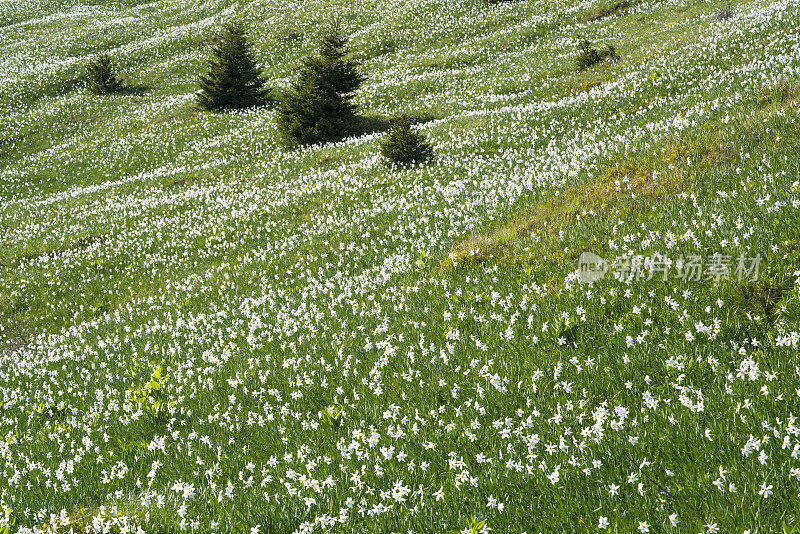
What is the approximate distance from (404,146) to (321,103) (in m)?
7.63

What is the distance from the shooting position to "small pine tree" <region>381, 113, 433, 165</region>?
A: 50.9ft

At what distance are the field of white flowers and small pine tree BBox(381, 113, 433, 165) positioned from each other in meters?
0.53

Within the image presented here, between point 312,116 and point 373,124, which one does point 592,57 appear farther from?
point 312,116

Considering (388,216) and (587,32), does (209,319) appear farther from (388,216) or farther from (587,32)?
(587,32)

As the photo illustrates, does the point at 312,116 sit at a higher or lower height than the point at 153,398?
higher

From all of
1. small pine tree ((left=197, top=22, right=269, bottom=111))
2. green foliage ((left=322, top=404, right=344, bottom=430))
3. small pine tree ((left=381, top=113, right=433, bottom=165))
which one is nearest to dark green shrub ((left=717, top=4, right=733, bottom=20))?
small pine tree ((left=381, top=113, right=433, bottom=165))

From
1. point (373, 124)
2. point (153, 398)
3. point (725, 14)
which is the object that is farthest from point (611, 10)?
point (153, 398)

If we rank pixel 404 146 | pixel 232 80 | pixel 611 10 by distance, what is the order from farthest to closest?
pixel 611 10 < pixel 232 80 < pixel 404 146

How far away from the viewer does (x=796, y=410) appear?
3.04 meters

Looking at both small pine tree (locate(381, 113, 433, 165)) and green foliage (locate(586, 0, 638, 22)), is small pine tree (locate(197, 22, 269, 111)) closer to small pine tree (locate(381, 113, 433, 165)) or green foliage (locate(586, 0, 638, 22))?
small pine tree (locate(381, 113, 433, 165))

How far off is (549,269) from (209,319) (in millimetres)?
5902

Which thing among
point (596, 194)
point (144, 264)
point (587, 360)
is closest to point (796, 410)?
point (587, 360)

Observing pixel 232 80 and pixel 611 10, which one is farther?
pixel 611 10

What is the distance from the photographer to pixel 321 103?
2159 cm
